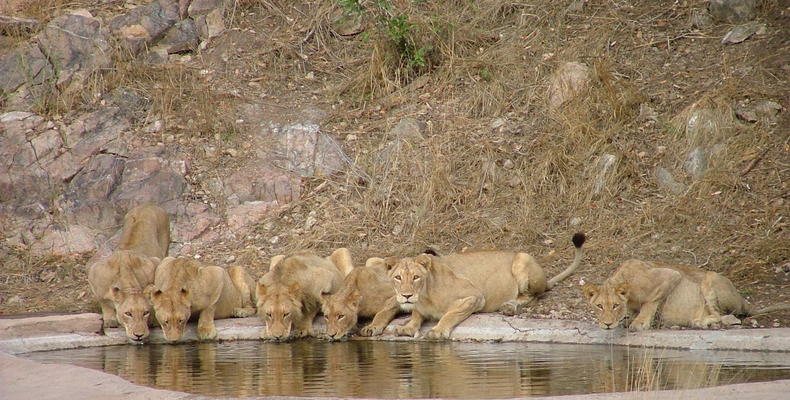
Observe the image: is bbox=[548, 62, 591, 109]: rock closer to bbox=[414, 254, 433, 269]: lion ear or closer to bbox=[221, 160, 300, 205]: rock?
bbox=[221, 160, 300, 205]: rock

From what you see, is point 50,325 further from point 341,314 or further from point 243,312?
point 341,314

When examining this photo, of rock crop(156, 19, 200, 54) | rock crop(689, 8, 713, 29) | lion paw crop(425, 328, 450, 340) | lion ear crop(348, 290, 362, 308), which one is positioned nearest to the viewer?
lion paw crop(425, 328, 450, 340)

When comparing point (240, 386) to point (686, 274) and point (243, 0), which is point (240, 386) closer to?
point (686, 274)

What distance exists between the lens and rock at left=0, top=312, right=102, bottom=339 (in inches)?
400

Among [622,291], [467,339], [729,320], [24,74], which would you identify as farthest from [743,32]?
[24,74]

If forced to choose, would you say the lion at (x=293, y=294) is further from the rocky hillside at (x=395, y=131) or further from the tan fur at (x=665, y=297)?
the tan fur at (x=665, y=297)

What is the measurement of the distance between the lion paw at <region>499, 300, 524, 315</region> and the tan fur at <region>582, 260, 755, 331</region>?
4.14 feet

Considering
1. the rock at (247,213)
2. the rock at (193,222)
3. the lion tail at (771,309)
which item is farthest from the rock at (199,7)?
the lion tail at (771,309)

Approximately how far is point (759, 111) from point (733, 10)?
248 cm

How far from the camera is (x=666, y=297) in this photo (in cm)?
994

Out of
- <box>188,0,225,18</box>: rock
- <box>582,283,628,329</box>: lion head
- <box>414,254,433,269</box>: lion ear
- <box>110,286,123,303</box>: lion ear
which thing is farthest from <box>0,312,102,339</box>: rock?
<box>188,0,225,18</box>: rock

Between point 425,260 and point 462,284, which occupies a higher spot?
point 425,260

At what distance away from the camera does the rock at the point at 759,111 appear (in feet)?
45.9

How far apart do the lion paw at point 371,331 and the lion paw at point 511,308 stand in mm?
1423
